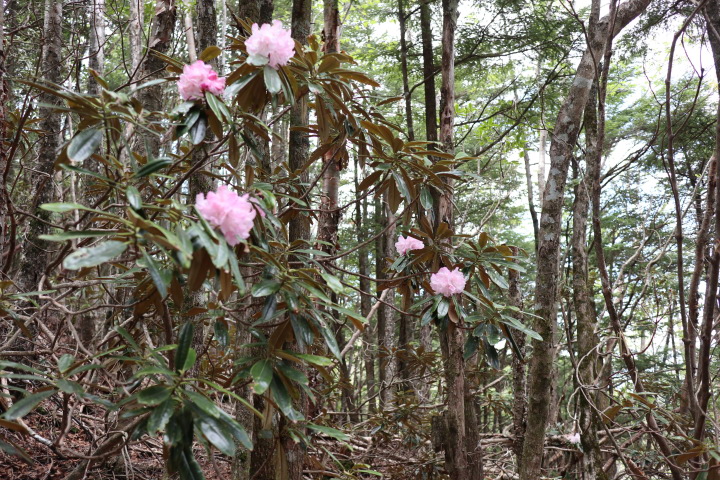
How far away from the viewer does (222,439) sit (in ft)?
4.28

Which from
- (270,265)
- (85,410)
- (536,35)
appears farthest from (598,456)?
(536,35)

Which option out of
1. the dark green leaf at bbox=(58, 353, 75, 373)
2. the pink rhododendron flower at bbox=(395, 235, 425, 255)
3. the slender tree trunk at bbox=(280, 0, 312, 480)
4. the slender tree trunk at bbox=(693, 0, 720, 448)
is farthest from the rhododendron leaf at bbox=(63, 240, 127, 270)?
the slender tree trunk at bbox=(693, 0, 720, 448)

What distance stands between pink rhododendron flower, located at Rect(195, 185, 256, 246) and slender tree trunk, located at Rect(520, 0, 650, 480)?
2.08 meters

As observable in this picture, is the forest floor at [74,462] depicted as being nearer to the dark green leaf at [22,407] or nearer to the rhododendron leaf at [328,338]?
the rhododendron leaf at [328,338]

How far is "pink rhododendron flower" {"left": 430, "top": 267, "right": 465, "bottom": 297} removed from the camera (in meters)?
2.36

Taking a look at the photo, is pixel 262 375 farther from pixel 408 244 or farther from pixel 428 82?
pixel 428 82

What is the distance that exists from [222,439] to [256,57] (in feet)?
3.84

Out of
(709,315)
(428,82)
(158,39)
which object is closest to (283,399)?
(709,315)

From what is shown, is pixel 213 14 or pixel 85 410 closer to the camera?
pixel 213 14

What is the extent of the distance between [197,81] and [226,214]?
550mm

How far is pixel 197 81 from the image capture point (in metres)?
1.62

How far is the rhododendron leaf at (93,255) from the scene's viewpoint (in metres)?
1.10

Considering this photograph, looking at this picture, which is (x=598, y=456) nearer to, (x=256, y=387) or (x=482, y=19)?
(x=256, y=387)

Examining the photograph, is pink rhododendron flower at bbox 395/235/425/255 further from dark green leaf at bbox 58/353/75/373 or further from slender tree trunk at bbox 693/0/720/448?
dark green leaf at bbox 58/353/75/373
